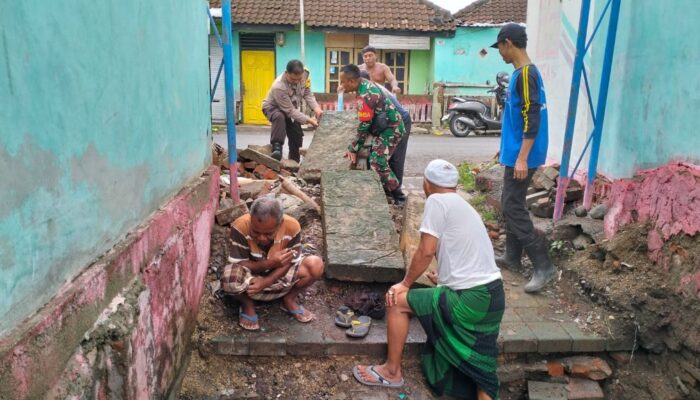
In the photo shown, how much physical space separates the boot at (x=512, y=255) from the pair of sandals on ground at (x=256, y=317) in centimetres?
179

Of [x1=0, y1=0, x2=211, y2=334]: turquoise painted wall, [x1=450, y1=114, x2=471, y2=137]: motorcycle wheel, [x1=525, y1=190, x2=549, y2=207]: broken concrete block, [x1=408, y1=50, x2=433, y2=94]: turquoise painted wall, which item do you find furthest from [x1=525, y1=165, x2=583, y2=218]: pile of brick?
[x1=408, y1=50, x2=433, y2=94]: turquoise painted wall

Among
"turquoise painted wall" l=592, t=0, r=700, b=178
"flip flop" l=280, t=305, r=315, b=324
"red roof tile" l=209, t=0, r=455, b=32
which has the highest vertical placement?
"red roof tile" l=209, t=0, r=455, b=32

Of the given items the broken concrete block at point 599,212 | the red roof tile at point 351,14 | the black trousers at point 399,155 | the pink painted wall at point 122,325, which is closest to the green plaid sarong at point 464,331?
the pink painted wall at point 122,325

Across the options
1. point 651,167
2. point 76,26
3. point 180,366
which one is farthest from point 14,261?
point 651,167

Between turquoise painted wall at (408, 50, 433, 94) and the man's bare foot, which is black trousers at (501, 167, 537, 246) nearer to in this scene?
the man's bare foot

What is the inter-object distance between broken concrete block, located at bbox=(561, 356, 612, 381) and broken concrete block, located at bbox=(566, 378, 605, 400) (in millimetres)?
40

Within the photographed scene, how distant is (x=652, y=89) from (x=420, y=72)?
14469 millimetres

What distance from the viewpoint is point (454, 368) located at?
10.0 ft

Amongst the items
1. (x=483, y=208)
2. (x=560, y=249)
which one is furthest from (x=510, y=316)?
(x=483, y=208)

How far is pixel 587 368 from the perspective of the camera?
3.46 metres

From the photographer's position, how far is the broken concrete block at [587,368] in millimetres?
3455

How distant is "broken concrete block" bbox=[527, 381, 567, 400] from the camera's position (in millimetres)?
3336

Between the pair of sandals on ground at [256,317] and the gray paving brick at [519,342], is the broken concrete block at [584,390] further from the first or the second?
the pair of sandals on ground at [256,317]

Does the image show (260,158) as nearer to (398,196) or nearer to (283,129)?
(283,129)
